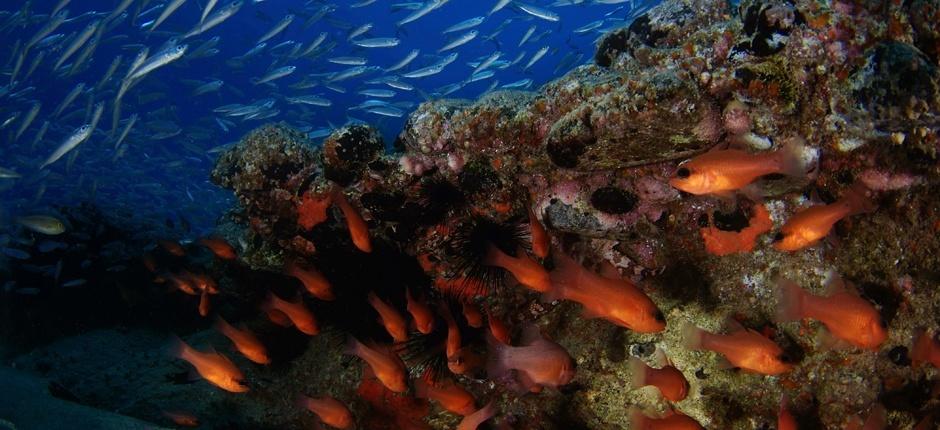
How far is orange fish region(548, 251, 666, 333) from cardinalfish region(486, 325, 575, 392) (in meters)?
0.40

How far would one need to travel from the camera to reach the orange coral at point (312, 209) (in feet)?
17.5

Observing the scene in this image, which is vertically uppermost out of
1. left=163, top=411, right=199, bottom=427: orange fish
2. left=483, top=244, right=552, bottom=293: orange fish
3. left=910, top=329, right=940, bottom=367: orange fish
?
left=483, top=244, right=552, bottom=293: orange fish

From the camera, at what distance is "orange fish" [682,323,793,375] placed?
321 cm

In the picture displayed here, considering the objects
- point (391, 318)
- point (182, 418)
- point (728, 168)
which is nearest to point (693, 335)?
point (728, 168)

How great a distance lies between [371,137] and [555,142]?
6.86 feet

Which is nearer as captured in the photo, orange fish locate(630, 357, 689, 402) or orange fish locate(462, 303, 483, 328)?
orange fish locate(630, 357, 689, 402)

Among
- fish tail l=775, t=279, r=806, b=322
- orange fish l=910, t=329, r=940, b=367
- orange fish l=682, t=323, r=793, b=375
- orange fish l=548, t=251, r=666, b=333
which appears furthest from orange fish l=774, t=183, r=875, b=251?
orange fish l=910, t=329, r=940, b=367

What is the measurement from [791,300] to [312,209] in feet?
14.1

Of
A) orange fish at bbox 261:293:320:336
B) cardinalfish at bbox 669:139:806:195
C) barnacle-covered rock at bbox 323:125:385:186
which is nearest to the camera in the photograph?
cardinalfish at bbox 669:139:806:195

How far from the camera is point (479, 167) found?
464cm

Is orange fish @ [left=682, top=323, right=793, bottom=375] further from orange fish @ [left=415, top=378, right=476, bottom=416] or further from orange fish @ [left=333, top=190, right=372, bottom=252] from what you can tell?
orange fish @ [left=333, top=190, right=372, bottom=252]

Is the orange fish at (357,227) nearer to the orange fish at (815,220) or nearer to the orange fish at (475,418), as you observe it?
the orange fish at (475,418)

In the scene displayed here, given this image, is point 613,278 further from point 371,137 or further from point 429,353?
point 371,137

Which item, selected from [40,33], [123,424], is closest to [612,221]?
[123,424]
